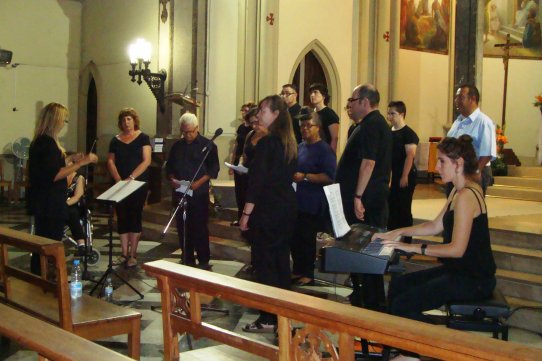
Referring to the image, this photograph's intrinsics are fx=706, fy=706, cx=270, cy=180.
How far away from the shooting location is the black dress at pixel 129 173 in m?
6.98

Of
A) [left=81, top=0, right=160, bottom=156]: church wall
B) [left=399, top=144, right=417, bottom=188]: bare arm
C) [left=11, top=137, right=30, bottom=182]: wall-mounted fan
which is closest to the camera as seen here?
[left=399, top=144, right=417, bottom=188]: bare arm

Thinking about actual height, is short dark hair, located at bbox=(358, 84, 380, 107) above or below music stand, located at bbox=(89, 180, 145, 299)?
above

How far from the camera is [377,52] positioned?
13.0m

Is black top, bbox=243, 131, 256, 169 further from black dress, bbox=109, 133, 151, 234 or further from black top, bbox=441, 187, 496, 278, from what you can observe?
black top, bbox=441, 187, 496, 278

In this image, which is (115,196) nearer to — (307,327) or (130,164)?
(130,164)

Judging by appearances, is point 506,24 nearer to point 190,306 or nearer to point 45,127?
point 45,127

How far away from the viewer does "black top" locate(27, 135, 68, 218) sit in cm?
550

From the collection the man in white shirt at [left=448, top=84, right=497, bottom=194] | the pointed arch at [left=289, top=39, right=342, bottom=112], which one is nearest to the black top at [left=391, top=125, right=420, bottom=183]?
the man in white shirt at [left=448, top=84, right=497, bottom=194]

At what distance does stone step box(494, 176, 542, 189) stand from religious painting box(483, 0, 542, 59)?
14.2 ft

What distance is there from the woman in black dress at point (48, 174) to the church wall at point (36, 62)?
369 inches

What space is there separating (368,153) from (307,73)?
316 inches

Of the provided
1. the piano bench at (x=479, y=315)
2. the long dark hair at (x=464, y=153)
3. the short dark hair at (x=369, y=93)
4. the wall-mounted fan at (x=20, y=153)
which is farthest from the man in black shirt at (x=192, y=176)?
the wall-mounted fan at (x=20, y=153)

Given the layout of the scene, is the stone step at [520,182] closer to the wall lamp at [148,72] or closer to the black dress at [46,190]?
the wall lamp at [148,72]

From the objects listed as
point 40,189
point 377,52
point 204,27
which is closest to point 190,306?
point 40,189
